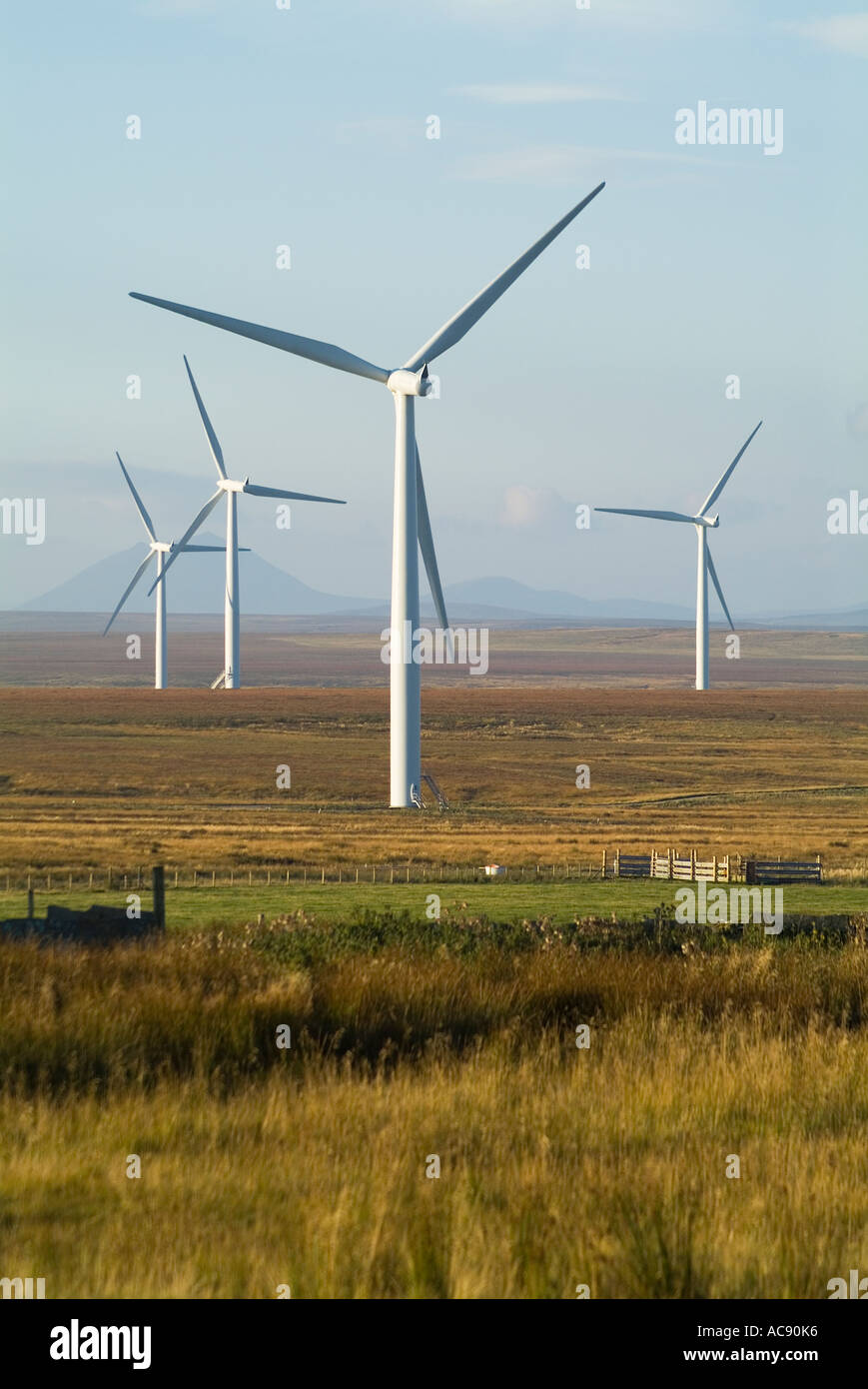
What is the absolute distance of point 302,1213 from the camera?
782 centimetres

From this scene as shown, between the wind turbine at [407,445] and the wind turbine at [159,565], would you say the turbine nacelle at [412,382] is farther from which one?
the wind turbine at [159,565]

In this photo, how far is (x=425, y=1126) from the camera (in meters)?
9.32

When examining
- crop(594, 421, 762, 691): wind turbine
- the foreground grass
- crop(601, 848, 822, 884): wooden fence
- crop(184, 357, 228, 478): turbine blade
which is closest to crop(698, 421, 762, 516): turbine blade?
crop(594, 421, 762, 691): wind turbine

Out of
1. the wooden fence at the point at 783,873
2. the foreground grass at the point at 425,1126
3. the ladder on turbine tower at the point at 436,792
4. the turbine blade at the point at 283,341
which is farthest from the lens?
the ladder on turbine tower at the point at 436,792

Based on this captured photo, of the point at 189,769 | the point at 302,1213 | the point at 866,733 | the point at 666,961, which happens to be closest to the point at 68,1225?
the point at 302,1213

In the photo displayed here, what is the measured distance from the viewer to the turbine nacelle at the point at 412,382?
204 ft

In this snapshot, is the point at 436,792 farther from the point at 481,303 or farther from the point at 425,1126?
the point at 425,1126

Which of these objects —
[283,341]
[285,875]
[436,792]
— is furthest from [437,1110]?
[436,792]

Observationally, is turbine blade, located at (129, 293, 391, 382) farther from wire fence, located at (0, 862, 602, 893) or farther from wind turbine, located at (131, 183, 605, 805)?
wire fence, located at (0, 862, 602, 893)

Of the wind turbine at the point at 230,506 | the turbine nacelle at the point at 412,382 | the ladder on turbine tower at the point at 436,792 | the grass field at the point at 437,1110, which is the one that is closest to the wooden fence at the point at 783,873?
the grass field at the point at 437,1110

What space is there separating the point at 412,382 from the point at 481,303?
5.03m

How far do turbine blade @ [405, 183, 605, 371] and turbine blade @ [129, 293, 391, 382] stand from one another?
2.33 meters
